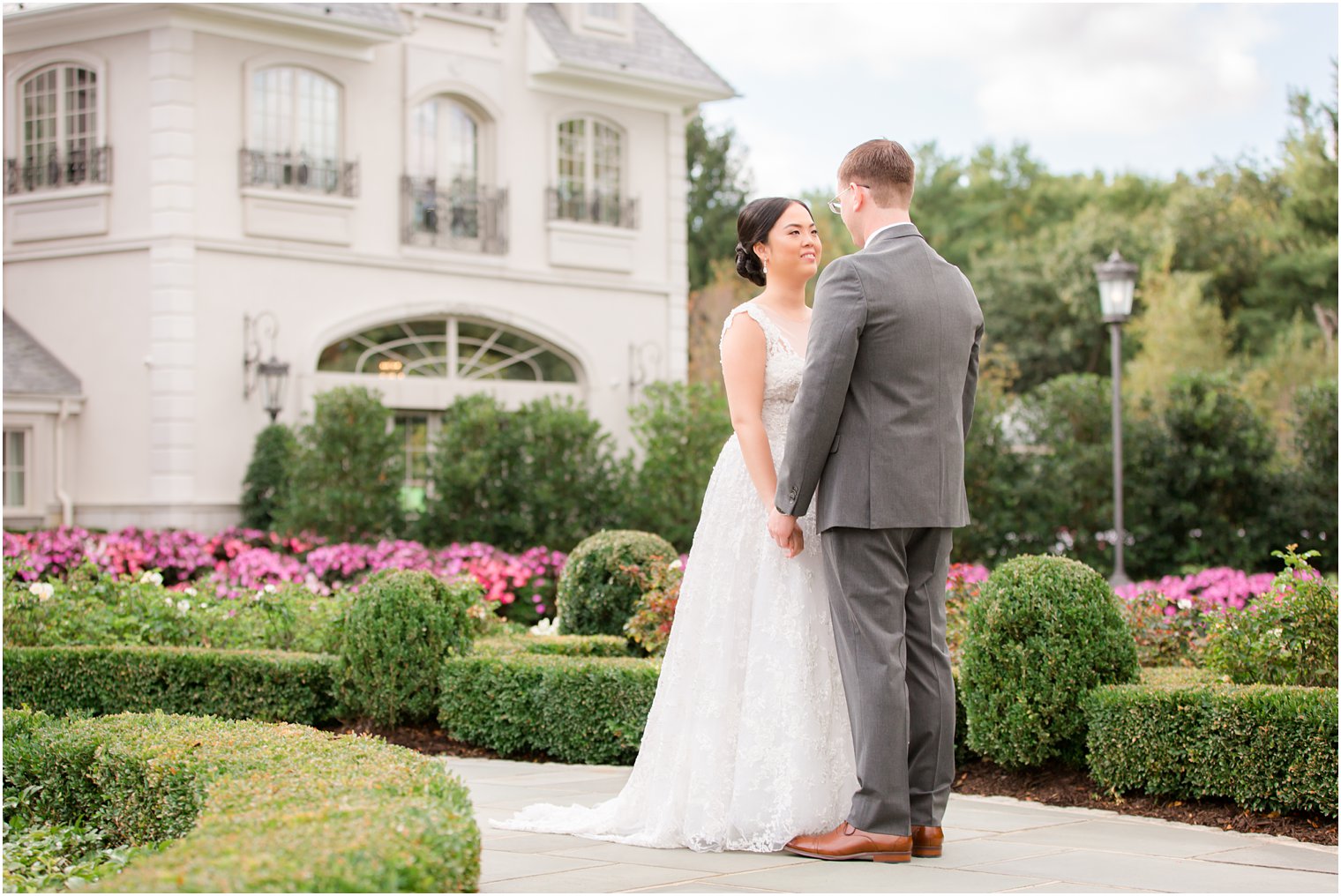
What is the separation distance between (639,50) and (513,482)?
7.82 metres

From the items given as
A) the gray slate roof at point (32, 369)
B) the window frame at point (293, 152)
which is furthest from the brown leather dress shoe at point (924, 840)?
the window frame at point (293, 152)

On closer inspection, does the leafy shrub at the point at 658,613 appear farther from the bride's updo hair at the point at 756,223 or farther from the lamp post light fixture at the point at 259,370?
the lamp post light fixture at the point at 259,370

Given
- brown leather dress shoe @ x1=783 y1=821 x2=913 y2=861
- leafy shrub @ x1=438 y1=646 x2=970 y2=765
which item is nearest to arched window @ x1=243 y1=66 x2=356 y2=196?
leafy shrub @ x1=438 y1=646 x2=970 y2=765

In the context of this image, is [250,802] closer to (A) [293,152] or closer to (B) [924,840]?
(B) [924,840]

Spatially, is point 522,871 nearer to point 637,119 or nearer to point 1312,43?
point 637,119

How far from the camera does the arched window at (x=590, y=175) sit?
70.0 ft

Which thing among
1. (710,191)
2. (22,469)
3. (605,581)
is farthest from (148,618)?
(710,191)

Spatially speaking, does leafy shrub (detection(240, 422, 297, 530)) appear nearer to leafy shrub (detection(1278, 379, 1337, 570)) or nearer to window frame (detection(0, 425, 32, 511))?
window frame (detection(0, 425, 32, 511))

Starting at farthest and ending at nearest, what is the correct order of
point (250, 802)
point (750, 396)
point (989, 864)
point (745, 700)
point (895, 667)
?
point (750, 396) < point (745, 700) < point (989, 864) < point (895, 667) < point (250, 802)

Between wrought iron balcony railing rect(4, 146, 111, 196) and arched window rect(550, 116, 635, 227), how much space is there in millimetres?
5903

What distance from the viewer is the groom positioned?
460 cm

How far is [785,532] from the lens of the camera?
190 inches

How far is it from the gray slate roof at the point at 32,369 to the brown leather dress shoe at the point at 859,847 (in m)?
15.4

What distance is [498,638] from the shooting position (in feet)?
31.6
